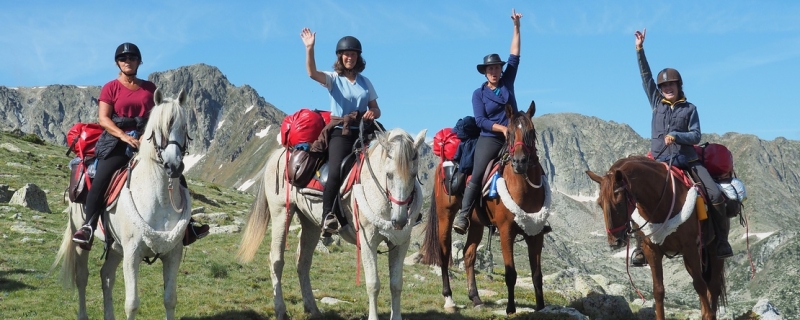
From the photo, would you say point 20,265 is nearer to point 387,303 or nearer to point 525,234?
point 387,303

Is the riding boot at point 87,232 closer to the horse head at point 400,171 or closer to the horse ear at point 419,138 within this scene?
the horse head at point 400,171

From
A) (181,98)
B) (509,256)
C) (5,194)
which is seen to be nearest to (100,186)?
(181,98)

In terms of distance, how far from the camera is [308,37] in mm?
10555

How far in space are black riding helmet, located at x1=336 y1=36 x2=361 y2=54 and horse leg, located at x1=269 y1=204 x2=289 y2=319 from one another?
2.98 meters

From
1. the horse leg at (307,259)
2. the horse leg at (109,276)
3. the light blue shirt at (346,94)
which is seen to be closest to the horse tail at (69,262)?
the horse leg at (109,276)

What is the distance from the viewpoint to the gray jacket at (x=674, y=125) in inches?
427

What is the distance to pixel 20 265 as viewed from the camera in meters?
16.0

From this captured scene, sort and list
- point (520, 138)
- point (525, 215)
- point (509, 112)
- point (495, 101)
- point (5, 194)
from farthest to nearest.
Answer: point (5, 194) < point (495, 101) < point (525, 215) < point (509, 112) < point (520, 138)

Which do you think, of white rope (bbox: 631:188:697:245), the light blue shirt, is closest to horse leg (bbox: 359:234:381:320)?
the light blue shirt

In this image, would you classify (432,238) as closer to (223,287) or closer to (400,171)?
(223,287)

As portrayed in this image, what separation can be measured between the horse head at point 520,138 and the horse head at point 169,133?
16.0ft

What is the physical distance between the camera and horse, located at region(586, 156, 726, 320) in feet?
Result: 32.2

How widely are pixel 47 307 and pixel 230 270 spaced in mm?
4721

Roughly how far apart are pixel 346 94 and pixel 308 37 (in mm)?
1038
